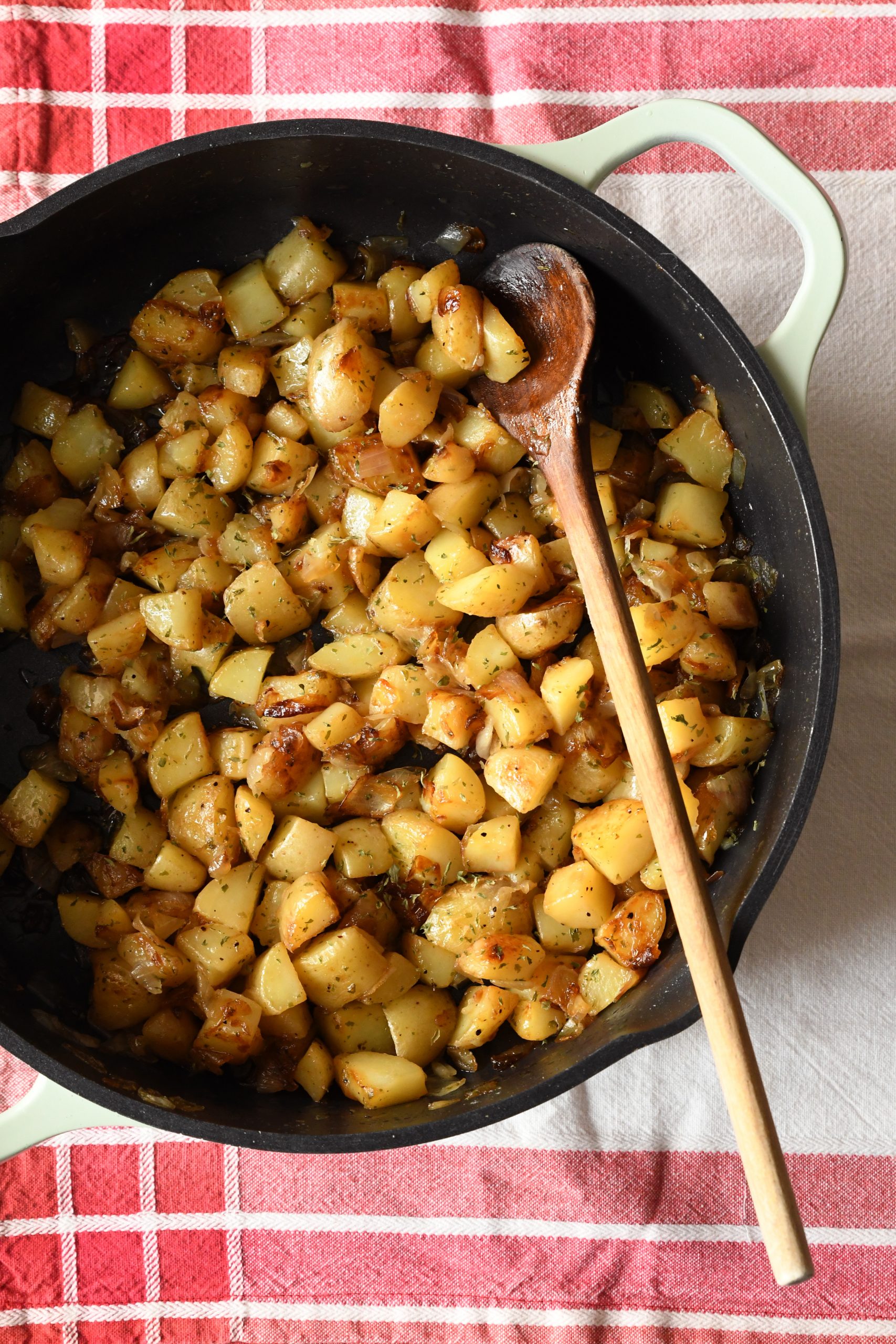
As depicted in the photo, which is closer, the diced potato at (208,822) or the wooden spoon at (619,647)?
the wooden spoon at (619,647)

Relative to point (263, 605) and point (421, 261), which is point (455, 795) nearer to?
point (263, 605)

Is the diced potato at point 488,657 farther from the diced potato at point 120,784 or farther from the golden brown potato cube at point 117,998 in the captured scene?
the golden brown potato cube at point 117,998

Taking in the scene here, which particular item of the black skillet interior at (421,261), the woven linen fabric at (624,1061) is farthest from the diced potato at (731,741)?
the woven linen fabric at (624,1061)

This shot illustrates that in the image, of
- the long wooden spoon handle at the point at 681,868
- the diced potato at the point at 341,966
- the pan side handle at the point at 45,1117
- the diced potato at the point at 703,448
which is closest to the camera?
the long wooden spoon handle at the point at 681,868

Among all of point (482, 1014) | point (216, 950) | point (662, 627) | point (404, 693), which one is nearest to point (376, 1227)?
point (482, 1014)

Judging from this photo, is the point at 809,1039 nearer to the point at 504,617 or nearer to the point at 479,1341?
the point at 479,1341

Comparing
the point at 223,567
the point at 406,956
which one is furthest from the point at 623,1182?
the point at 223,567
